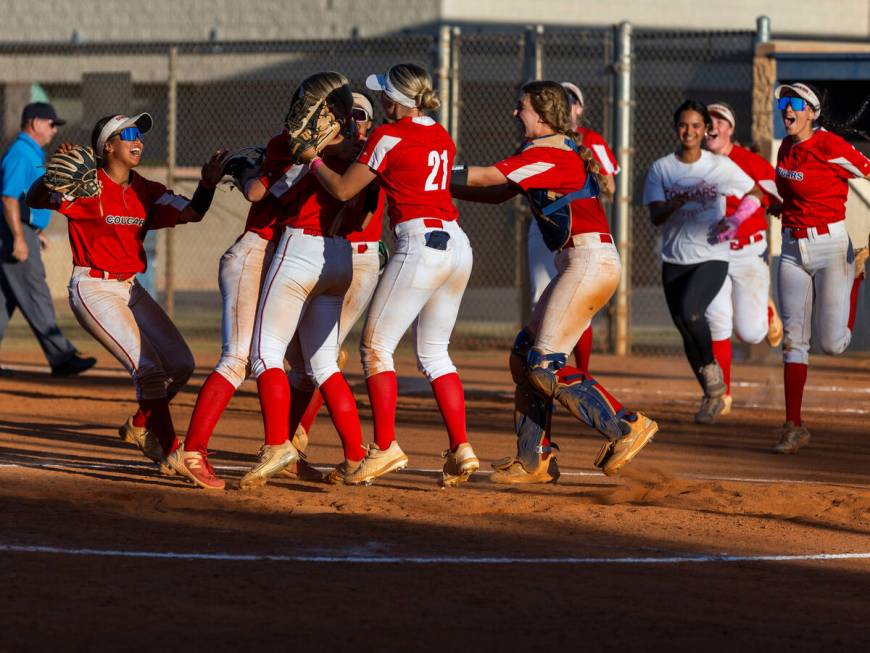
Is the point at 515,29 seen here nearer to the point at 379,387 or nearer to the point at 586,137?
the point at 586,137

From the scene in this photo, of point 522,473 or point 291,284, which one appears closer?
point 291,284

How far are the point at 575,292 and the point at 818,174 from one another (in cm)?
260

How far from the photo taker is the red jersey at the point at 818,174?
9617mm

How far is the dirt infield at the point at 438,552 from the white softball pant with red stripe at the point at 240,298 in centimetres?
63

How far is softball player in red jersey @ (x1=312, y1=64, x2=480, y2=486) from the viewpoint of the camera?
740 cm

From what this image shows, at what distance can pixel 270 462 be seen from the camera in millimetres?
7504

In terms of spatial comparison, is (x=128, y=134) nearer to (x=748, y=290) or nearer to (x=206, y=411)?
(x=206, y=411)

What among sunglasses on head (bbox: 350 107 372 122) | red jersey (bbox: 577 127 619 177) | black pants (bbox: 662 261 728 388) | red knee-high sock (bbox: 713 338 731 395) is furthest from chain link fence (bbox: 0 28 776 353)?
sunglasses on head (bbox: 350 107 372 122)

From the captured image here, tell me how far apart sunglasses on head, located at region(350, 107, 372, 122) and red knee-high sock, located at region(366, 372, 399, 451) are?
4.41 feet

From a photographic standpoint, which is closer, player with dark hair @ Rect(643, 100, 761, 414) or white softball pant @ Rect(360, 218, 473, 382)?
white softball pant @ Rect(360, 218, 473, 382)

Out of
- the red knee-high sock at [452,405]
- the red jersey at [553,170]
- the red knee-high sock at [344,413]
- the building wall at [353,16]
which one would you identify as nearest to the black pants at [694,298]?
the red jersey at [553,170]

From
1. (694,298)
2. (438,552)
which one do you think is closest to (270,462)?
(438,552)

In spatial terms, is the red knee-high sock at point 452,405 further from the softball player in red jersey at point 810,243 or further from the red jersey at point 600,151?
the red jersey at point 600,151

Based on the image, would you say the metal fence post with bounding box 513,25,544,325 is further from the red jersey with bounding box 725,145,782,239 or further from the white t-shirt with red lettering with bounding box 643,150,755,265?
the white t-shirt with red lettering with bounding box 643,150,755,265
